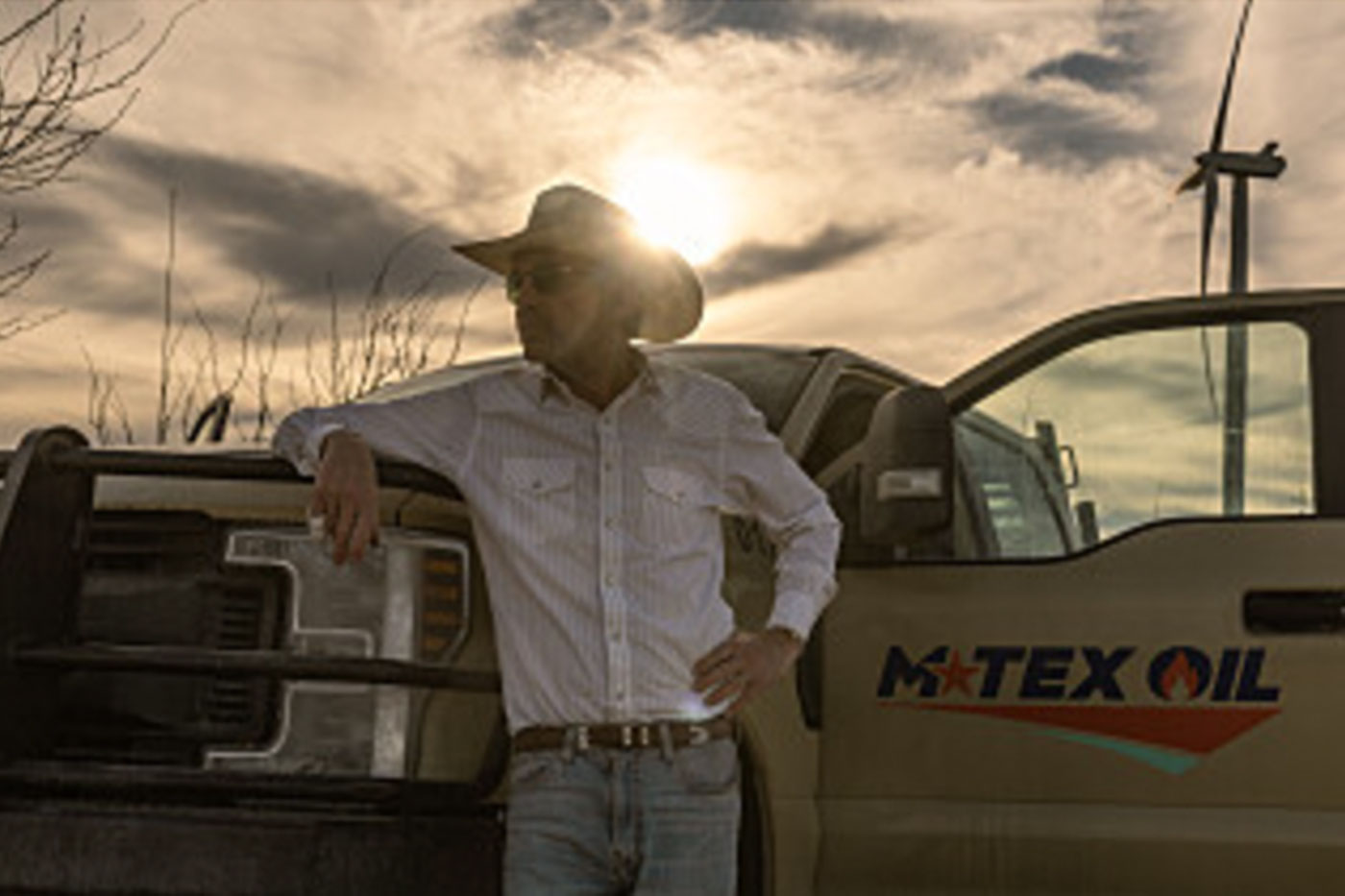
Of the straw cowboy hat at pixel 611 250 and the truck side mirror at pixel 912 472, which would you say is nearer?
the straw cowboy hat at pixel 611 250

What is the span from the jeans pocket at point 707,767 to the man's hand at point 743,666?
0.08m

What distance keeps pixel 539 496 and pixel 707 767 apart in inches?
21.1

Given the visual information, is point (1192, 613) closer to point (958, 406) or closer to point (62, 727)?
point (958, 406)

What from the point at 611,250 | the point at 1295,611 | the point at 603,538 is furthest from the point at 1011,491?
the point at 603,538

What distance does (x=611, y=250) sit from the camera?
3.57 metres

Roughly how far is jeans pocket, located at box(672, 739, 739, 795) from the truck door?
1.11 meters

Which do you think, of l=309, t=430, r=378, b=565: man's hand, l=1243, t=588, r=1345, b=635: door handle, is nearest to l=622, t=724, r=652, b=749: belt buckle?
l=309, t=430, r=378, b=565: man's hand

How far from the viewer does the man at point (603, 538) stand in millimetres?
3250

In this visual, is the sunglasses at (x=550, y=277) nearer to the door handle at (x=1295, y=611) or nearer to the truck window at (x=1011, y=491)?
the truck window at (x=1011, y=491)

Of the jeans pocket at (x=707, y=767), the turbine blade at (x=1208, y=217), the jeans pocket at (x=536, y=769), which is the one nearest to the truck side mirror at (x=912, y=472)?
the jeans pocket at (x=707, y=767)

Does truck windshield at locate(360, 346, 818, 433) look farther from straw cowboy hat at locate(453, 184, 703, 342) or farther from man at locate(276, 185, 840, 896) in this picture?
man at locate(276, 185, 840, 896)

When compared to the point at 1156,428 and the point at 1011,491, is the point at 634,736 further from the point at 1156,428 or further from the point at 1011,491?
the point at 1011,491

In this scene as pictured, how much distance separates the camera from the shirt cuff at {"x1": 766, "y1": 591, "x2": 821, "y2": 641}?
3.46 meters

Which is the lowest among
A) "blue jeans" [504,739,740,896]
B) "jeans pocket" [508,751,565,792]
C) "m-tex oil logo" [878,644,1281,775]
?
"blue jeans" [504,739,740,896]
